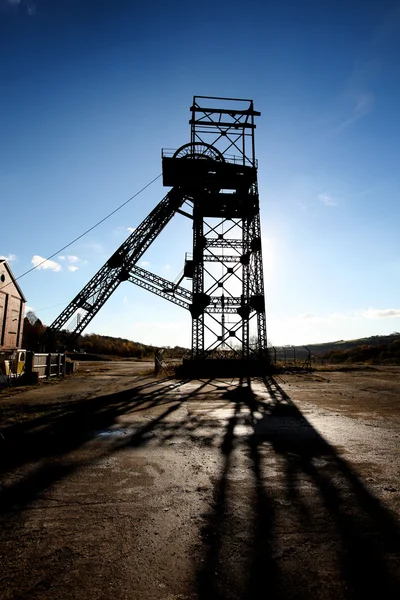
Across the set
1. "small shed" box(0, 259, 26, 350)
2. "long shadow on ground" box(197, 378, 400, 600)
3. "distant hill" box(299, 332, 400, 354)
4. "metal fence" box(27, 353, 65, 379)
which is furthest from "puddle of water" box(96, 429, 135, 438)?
"distant hill" box(299, 332, 400, 354)

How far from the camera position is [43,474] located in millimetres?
3807

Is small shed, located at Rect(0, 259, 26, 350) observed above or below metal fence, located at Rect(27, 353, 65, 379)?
above

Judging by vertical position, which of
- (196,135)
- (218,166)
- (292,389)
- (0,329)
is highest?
(196,135)

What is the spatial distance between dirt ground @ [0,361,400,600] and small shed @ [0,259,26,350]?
1674 cm

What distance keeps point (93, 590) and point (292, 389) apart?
11.2m

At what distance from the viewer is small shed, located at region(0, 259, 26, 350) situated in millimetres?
20266

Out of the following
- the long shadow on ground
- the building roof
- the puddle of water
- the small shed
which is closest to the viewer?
the long shadow on ground

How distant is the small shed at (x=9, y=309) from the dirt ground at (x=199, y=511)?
16.7m

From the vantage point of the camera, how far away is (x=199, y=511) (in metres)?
2.93

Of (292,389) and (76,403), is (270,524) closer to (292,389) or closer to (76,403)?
(76,403)

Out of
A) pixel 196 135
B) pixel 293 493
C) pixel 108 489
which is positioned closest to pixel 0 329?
pixel 196 135

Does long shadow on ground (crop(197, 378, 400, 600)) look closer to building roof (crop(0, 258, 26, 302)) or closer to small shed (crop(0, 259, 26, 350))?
small shed (crop(0, 259, 26, 350))

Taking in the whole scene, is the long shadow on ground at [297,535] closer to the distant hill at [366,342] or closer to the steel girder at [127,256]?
the steel girder at [127,256]

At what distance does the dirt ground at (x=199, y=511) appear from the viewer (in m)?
2.00
